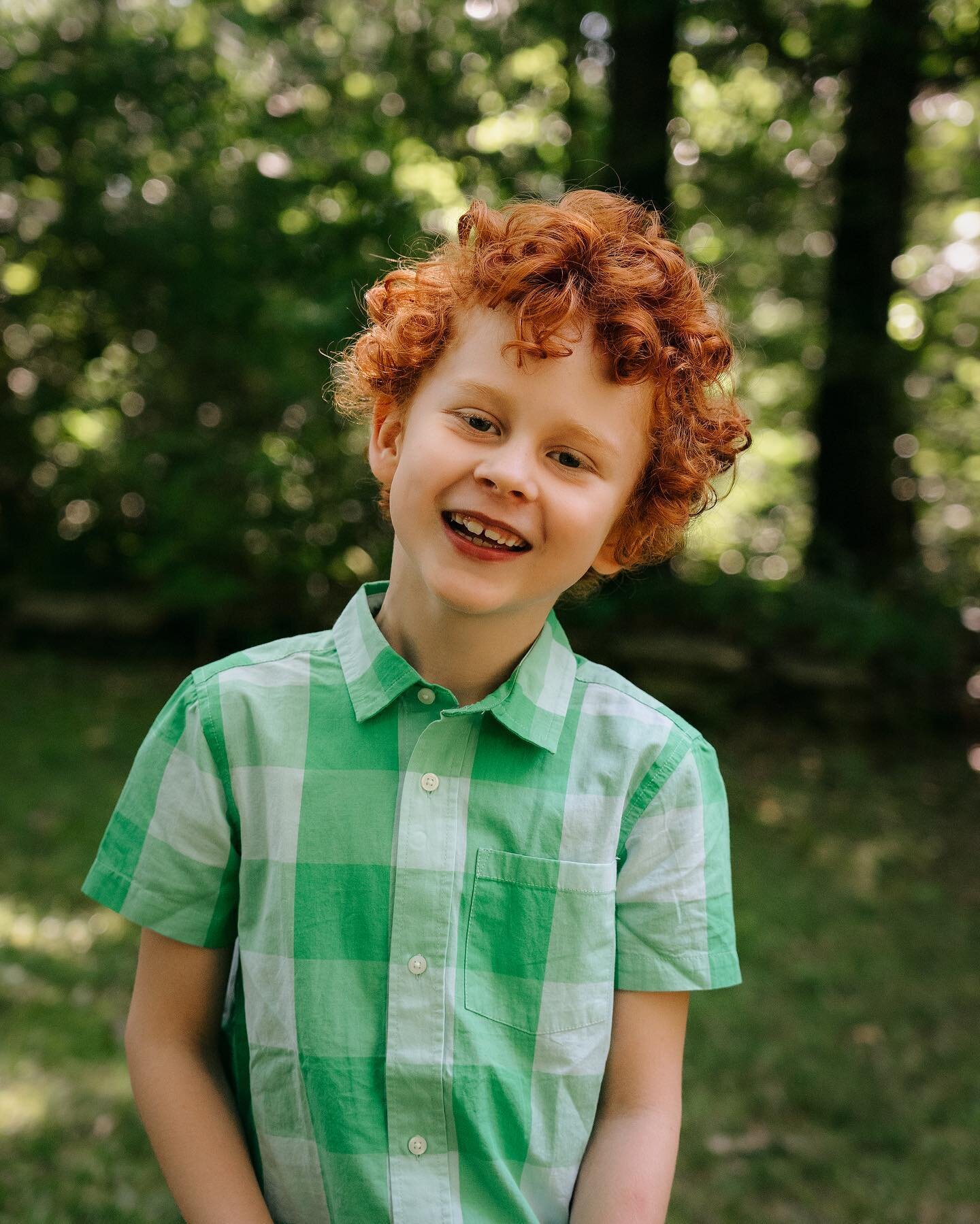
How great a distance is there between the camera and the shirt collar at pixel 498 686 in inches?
54.1

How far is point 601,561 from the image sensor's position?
5.24 ft

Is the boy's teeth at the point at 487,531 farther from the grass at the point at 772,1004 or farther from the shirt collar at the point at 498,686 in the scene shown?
the grass at the point at 772,1004

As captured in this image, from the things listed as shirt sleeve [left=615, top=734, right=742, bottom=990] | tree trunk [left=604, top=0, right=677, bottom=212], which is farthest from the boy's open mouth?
tree trunk [left=604, top=0, right=677, bottom=212]

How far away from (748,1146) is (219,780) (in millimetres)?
2476

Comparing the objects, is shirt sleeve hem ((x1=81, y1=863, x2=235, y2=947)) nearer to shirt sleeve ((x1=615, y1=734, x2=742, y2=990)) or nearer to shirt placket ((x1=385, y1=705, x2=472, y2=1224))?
shirt placket ((x1=385, y1=705, x2=472, y2=1224))

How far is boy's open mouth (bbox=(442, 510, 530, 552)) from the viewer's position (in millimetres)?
1315

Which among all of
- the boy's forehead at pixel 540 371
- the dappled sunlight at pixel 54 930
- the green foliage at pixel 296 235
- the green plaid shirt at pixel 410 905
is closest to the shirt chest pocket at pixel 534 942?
the green plaid shirt at pixel 410 905

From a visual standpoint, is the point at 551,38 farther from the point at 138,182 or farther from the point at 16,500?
the point at 16,500

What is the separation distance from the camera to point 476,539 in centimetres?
132

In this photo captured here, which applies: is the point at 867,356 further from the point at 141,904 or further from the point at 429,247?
the point at 141,904

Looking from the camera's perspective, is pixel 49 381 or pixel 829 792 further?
pixel 49 381

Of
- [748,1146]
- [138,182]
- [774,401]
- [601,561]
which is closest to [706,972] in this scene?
[601,561]

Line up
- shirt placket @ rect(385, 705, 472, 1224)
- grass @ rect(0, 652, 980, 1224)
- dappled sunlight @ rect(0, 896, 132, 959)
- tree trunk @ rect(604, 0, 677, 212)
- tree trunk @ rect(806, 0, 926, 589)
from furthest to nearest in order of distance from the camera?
tree trunk @ rect(806, 0, 926, 589)
tree trunk @ rect(604, 0, 677, 212)
dappled sunlight @ rect(0, 896, 132, 959)
grass @ rect(0, 652, 980, 1224)
shirt placket @ rect(385, 705, 472, 1224)

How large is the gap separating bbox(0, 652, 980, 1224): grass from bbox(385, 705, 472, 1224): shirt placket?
67.5 inches
